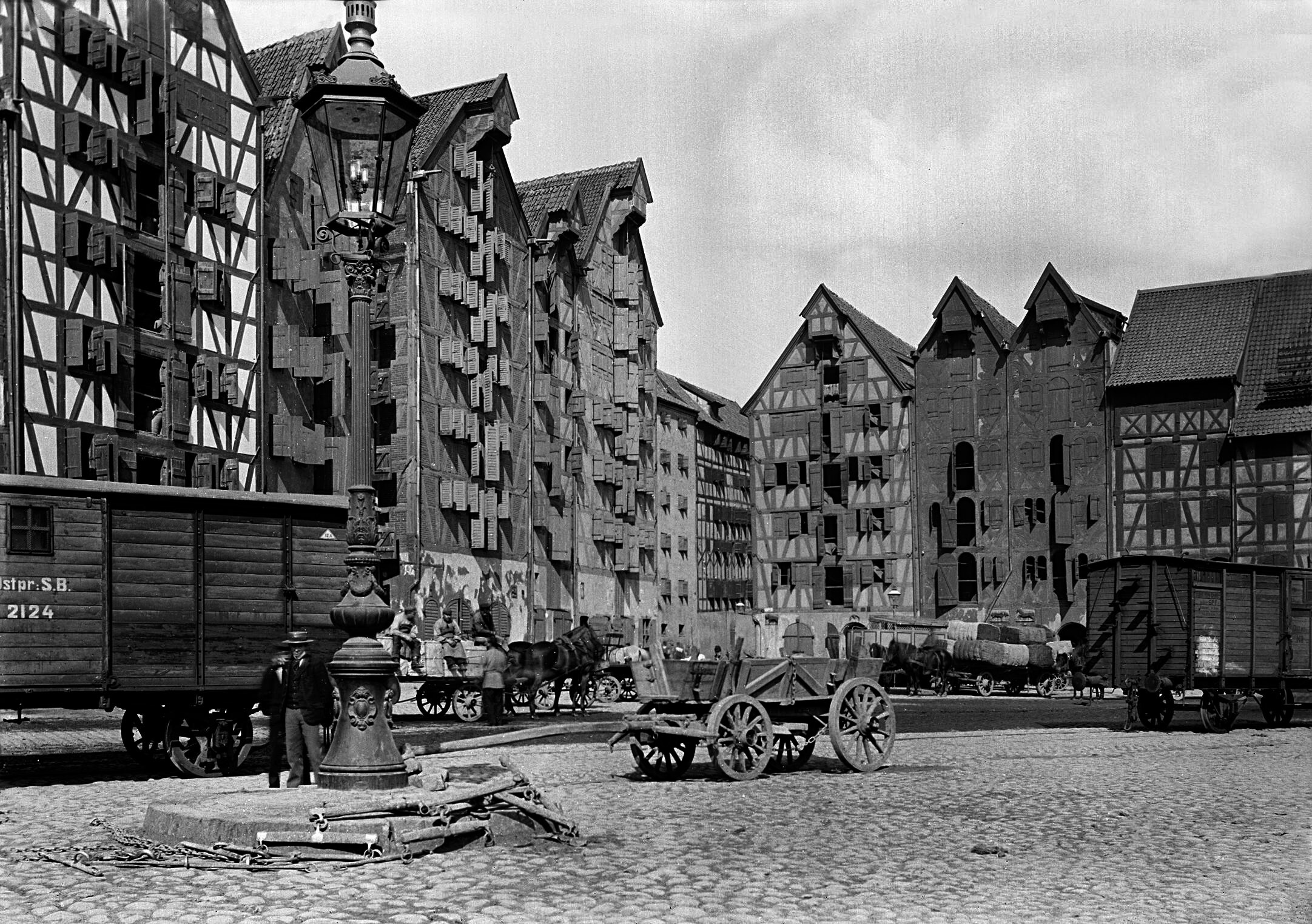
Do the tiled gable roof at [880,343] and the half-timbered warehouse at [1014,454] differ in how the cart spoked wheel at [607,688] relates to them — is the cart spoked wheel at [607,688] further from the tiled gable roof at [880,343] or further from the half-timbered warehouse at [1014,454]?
the tiled gable roof at [880,343]

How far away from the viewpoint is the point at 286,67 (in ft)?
152

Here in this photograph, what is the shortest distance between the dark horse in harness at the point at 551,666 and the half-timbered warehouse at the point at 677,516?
144ft

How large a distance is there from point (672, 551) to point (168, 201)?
47.3m

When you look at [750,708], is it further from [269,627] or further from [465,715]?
[465,715]

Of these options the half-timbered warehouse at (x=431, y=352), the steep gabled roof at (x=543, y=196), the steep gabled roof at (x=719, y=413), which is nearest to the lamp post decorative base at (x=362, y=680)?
the half-timbered warehouse at (x=431, y=352)

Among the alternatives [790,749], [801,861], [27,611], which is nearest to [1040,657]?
[790,749]

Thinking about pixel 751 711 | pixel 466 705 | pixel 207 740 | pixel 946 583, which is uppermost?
pixel 946 583

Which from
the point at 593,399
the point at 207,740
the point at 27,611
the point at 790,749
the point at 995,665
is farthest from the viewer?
the point at 593,399

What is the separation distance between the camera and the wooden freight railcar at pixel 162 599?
16234mm

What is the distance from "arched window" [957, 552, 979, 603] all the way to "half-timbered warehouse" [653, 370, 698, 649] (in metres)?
17.7

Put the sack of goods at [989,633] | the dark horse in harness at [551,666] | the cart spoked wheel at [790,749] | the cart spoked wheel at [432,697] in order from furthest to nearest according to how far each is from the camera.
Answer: the sack of goods at [989,633] → the dark horse in harness at [551,666] → the cart spoked wheel at [432,697] → the cart spoked wheel at [790,749]

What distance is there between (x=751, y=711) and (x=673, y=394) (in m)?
68.1

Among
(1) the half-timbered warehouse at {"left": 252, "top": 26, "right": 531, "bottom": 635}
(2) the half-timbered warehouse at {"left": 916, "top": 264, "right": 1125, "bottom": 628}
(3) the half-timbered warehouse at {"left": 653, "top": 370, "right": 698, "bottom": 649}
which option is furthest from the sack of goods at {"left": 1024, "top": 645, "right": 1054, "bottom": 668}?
(3) the half-timbered warehouse at {"left": 653, "top": 370, "right": 698, "bottom": 649}

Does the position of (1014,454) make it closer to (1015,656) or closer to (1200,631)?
(1015,656)
